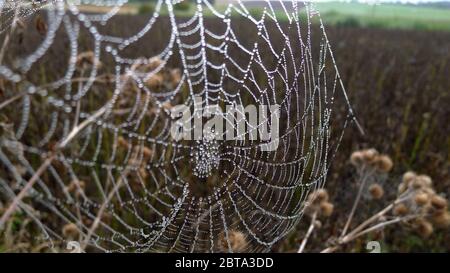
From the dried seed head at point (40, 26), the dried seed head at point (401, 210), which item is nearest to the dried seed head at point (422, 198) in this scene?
the dried seed head at point (401, 210)

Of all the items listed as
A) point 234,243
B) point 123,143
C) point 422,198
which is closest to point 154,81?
point 123,143

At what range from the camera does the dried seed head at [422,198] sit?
54.7 inches

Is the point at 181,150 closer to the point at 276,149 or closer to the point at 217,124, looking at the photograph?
the point at 217,124

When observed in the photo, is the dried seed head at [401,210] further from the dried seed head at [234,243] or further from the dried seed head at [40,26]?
the dried seed head at [40,26]

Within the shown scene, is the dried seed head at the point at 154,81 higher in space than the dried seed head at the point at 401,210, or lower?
higher

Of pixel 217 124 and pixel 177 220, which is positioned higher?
pixel 217 124

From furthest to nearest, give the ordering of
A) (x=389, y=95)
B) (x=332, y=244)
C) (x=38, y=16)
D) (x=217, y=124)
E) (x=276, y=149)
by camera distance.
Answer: (x=389, y=95) → (x=217, y=124) → (x=276, y=149) → (x=332, y=244) → (x=38, y=16)

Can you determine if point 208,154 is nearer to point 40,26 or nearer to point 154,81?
point 154,81

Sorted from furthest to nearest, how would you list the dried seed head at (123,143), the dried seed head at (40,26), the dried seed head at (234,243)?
the dried seed head at (123,143) → the dried seed head at (234,243) → the dried seed head at (40,26)

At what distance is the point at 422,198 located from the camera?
139 cm

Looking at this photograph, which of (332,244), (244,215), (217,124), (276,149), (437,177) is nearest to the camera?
(332,244)

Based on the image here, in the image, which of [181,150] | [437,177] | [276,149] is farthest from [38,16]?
[437,177]
